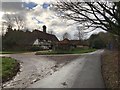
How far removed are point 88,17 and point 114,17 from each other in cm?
160

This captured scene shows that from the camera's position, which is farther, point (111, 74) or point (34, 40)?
point (34, 40)

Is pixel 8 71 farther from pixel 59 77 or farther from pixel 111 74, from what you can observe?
pixel 111 74

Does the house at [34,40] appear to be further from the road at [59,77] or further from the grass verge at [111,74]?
the road at [59,77]

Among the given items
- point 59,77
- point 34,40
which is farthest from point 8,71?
point 34,40

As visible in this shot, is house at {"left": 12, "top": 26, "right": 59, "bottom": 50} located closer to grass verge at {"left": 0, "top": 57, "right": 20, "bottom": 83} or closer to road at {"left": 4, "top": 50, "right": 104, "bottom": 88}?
grass verge at {"left": 0, "top": 57, "right": 20, "bottom": 83}

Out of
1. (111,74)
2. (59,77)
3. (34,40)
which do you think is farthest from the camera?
(34,40)

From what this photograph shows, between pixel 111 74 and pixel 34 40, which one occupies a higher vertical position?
pixel 34 40

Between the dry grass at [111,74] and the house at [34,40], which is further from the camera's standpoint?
the house at [34,40]

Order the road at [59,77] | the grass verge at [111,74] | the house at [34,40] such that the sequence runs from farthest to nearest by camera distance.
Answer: the house at [34,40], the road at [59,77], the grass verge at [111,74]

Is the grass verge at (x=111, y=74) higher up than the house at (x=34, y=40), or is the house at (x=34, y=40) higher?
the house at (x=34, y=40)

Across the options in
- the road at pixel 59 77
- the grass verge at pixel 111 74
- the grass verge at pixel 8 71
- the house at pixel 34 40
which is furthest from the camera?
the house at pixel 34 40

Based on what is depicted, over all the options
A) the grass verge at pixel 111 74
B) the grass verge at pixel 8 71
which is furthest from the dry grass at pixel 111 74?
the grass verge at pixel 8 71

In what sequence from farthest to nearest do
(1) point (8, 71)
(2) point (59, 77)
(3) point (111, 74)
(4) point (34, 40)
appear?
1. (4) point (34, 40)
2. (1) point (8, 71)
3. (3) point (111, 74)
4. (2) point (59, 77)

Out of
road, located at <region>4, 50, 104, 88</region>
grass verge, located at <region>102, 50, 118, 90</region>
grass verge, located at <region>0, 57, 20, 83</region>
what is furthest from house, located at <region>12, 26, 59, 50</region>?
road, located at <region>4, 50, 104, 88</region>
